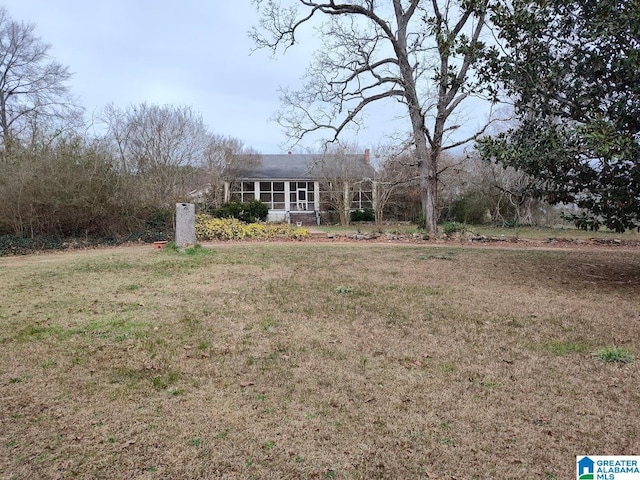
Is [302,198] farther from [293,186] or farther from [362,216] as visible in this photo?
[362,216]

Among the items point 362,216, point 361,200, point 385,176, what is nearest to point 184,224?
point 385,176

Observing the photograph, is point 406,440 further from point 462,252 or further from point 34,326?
point 462,252

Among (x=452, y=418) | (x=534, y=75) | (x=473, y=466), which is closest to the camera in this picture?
(x=473, y=466)

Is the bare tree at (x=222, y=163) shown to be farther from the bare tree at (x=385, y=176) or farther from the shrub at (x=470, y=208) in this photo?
the shrub at (x=470, y=208)

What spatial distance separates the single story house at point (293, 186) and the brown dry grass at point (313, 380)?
2027cm

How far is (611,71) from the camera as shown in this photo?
6082 millimetres

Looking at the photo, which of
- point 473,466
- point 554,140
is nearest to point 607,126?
point 554,140

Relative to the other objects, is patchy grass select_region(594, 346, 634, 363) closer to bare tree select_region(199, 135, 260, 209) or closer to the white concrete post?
the white concrete post

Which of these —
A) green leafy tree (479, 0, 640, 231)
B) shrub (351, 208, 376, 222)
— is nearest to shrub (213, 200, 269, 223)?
shrub (351, 208, 376, 222)

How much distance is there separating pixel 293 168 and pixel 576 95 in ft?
89.6

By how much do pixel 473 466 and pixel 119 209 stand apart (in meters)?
14.2

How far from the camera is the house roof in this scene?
25606mm

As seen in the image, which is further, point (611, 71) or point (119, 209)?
point (119, 209)

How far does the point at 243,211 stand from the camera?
23078 mm
